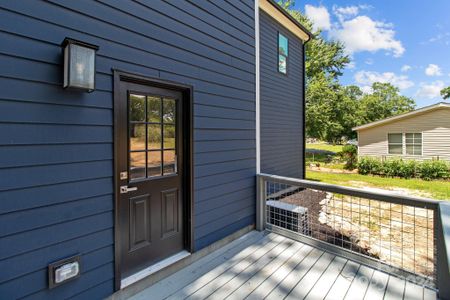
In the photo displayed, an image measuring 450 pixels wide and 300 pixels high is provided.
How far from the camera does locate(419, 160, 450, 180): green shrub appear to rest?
33.7 feet

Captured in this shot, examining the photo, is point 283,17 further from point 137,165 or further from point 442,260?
point 442,260

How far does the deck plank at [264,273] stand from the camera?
82.6 inches

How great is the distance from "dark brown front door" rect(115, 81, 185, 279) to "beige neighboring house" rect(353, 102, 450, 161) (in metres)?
12.6

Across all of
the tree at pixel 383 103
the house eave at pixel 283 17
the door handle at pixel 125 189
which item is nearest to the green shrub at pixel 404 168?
the house eave at pixel 283 17

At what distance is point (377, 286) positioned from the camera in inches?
85.9

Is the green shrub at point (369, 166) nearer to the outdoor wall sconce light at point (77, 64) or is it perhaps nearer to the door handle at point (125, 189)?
the door handle at point (125, 189)

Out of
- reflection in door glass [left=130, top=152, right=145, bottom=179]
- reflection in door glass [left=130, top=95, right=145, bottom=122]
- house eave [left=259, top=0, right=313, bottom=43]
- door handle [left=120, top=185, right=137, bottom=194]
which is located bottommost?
door handle [left=120, top=185, right=137, bottom=194]

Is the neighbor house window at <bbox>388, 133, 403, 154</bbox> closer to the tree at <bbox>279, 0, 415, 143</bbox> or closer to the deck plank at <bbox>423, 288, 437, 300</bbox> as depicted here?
the tree at <bbox>279, 0, 415, 143</bbox>

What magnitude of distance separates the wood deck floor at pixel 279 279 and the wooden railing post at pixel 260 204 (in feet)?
2.18

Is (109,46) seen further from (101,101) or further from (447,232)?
(447,232)

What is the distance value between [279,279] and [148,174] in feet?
5.43

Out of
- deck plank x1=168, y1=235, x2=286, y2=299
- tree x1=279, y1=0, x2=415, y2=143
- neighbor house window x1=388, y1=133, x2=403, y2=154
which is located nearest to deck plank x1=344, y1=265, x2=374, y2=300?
deck plank x1=168, y1=235, x2=286, y2=299

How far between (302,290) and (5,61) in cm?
282

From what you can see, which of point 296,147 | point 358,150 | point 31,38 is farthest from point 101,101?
point 358,150
